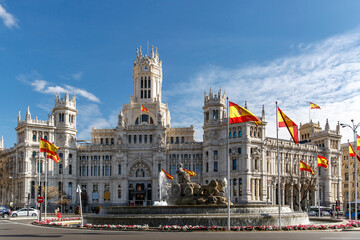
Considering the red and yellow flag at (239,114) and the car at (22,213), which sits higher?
the red and yellow flag at (239,114)

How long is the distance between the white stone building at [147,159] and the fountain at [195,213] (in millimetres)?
54835

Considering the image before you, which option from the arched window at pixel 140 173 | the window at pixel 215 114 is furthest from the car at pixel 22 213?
the window at pixel 215 114

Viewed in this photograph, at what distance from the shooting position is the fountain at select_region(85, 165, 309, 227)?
47594 mm

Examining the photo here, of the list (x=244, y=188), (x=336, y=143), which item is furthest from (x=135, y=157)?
(x=336, y=143)

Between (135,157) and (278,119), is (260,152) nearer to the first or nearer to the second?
(135,157)

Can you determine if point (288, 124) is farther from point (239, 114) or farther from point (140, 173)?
point (140, 173)

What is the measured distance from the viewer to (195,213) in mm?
52031

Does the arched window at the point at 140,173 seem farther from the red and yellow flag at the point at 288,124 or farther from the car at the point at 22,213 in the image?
the red and yellow flag at the point at 288,124

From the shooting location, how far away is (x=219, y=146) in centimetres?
11800

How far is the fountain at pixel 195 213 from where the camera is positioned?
4759 cm

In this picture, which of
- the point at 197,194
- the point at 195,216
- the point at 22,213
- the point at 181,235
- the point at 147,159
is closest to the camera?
the point at 181,235

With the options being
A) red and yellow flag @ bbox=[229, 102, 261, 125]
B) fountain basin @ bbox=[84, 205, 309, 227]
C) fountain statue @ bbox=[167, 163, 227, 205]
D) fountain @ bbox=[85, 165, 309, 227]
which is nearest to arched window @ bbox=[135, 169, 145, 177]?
fountain @ bbox=[85, 165, 309, 227]

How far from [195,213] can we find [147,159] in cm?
7265

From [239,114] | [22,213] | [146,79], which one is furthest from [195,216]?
[146,79]
